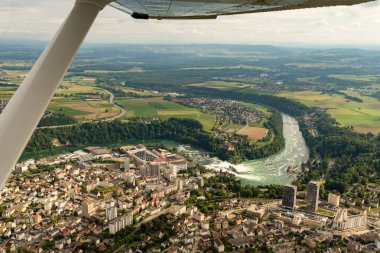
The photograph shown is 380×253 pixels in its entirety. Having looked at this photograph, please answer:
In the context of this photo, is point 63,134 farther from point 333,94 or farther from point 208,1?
point 333,94

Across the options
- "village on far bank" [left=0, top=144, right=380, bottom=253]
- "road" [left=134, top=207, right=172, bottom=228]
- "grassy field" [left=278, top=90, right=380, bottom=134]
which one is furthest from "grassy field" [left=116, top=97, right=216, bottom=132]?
"road" [left=134, top=207, right=172, bottom=228]

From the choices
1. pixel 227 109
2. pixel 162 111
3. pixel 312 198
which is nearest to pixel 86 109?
pixel 162 111

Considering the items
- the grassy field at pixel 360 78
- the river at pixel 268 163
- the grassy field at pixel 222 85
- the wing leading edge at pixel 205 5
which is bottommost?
the river at pixel 268 163

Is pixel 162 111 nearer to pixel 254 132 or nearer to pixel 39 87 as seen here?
pixel 254 132

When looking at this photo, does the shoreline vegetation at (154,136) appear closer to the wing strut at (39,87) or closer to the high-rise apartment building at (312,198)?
the high-rise apartment building at (312,198)

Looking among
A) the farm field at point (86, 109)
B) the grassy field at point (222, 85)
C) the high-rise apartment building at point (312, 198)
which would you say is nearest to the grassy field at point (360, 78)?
the grassy field at point (222, 85)
